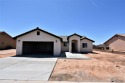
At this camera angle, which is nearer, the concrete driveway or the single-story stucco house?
the concrete driveway

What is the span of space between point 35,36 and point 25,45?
452 cm

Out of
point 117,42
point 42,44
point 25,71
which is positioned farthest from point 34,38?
point 117,42

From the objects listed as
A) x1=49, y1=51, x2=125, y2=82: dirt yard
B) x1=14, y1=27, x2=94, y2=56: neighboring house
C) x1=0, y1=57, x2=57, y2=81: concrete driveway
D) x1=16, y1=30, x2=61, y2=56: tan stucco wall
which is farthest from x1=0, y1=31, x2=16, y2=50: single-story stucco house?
x1=49, y1=51, x2=125, y2=82: dirt yard

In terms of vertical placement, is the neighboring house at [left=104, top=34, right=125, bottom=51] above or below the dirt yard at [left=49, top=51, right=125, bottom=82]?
above

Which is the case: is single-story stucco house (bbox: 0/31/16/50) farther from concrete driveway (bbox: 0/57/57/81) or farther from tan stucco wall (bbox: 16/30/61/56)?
concrete driveway (bbox: 0/57/57/81)

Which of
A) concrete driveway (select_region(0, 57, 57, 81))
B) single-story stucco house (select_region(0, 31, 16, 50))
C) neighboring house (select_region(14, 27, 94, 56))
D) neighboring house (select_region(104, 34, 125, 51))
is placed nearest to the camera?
concrete driveway (select_region(0, 57, 57, 81))

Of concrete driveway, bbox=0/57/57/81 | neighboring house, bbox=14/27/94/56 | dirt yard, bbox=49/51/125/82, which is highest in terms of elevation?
neighboring house, bbox=14/27/94/56

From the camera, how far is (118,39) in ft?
126

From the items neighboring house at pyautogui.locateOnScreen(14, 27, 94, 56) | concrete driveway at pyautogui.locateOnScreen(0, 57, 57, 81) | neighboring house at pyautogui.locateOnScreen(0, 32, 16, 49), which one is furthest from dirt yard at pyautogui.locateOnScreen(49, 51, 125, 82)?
neighboring house at pyautogui.locateOnScreen(0, 32, 16, 49)

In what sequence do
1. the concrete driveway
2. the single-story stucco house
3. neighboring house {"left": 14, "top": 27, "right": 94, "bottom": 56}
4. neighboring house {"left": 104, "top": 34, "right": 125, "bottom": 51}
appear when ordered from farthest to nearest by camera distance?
the single-story stucco house
neighboring house {"left": 104, "top": 34, "right": 125, "bottom": 51}
neighboring house {"left": 14, "top": 27, "right": 94, "bottom": 56}
the concrete driveway

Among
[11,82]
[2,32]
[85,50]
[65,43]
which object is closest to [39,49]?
[65,43]

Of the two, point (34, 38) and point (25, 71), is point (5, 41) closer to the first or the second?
point (34, 38)

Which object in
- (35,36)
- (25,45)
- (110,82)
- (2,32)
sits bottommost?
(110,82)

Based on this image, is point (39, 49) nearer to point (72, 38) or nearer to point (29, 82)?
point (72, 38)
